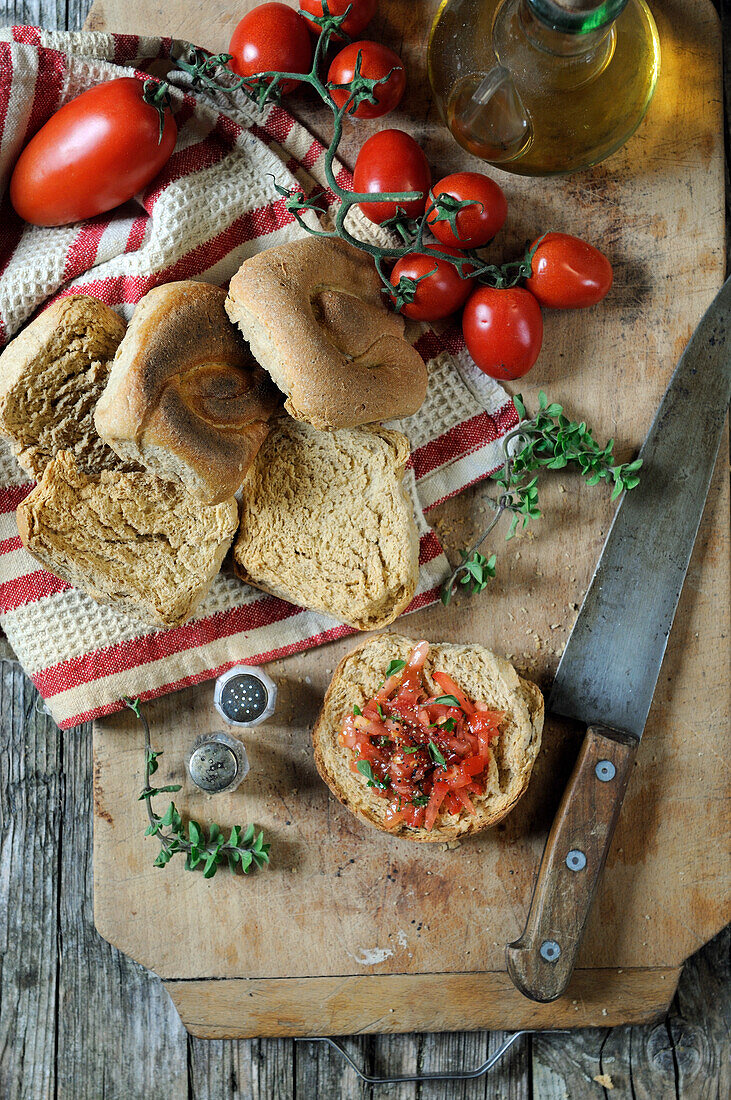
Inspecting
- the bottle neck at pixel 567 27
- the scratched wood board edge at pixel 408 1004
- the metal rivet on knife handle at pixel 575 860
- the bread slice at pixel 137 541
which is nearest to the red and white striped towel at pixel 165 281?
the bread slice at pixel 137 541

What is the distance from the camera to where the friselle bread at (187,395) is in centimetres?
180

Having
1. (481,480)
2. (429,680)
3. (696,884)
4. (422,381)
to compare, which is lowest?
(696,884)

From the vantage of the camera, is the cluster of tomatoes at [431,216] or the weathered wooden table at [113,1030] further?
the weathered wooden table at [113,1030]

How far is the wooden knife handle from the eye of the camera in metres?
2.11

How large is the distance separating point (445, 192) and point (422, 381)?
45cm

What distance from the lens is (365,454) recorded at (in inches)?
81.8

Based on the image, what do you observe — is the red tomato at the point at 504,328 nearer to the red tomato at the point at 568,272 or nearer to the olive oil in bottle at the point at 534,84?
the red tomato at the point at 568,272

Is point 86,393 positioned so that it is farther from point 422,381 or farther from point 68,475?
point 422,381

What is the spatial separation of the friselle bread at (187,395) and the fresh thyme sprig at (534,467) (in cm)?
67

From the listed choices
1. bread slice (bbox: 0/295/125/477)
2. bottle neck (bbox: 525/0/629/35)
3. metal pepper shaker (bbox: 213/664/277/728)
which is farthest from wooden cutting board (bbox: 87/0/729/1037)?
bread slice (bbox: 0/295/125/477)

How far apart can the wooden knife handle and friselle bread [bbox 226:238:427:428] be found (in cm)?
105

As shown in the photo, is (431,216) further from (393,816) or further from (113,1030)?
(113,1030)

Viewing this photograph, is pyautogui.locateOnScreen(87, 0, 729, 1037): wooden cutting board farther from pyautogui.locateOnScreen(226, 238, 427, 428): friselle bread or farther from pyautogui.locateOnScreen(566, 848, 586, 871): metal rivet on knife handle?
pyautogui.locateOnScreen(226, 238, 427, 428): friselle bread

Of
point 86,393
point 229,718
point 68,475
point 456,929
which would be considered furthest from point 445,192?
point 456,929
